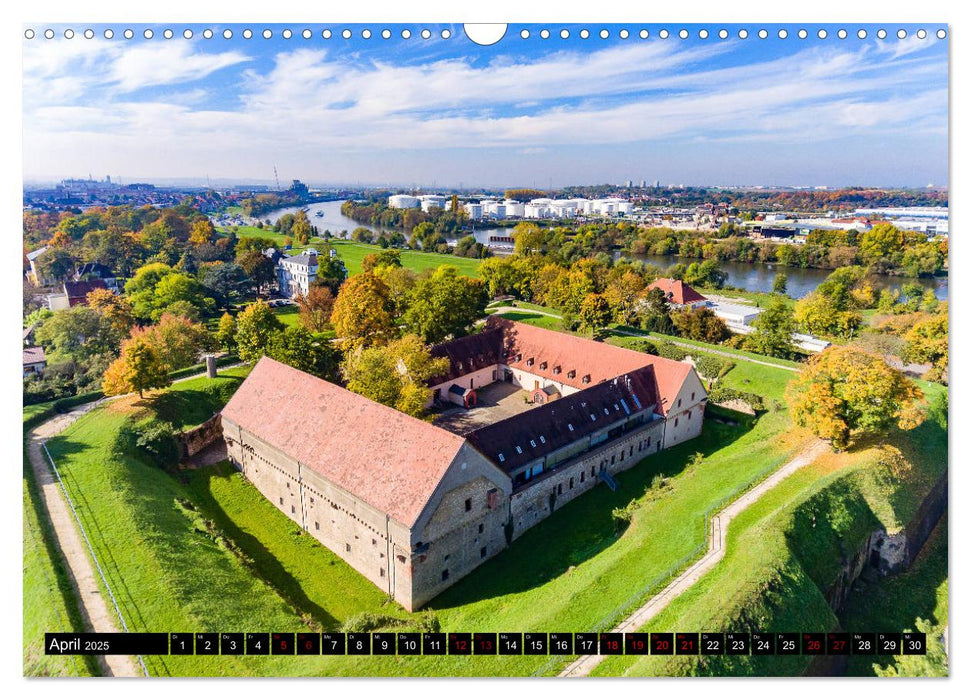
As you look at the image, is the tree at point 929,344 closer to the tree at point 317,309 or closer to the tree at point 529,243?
the tree at point 317,309

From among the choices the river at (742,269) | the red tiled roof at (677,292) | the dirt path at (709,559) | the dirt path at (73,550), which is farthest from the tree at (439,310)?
the river at (742,269)

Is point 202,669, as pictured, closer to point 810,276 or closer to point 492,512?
point 492,512

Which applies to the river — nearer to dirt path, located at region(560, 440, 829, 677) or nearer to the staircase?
dirt path, located at region(560, 440, 829, 677)

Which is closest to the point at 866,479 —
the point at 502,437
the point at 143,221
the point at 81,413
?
the point at 502,437

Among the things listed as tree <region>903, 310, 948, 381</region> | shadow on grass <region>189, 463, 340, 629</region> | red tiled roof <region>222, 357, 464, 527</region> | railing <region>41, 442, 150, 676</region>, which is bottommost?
shadow on grass <region>189, 463, 340, 629</region>

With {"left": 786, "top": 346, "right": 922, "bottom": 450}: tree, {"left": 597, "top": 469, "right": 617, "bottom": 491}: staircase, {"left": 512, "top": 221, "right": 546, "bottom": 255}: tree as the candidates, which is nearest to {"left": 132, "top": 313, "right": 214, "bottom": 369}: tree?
{"left": 597, "top": 469, "right": 617, "bottom": 491}: staircase

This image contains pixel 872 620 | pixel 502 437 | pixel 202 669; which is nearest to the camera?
pixel 202 669

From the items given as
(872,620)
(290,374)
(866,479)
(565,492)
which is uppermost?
(290,374)
